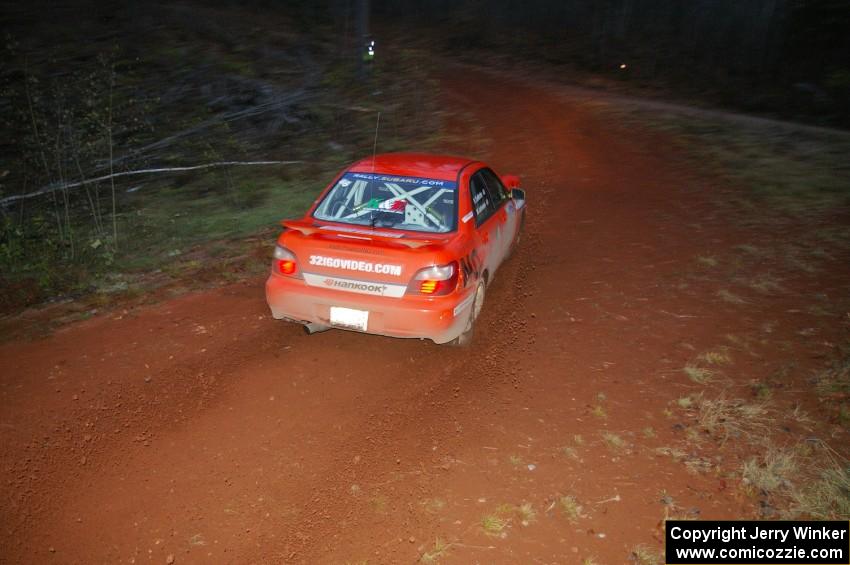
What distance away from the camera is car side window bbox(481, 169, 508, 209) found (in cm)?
658

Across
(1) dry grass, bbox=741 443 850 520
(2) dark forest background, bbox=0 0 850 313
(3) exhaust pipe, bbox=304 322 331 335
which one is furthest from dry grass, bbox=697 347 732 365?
(2) dark forest background, bbox=0 0 850 313

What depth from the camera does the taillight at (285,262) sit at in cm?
518

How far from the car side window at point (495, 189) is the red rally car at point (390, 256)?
19.0 inches

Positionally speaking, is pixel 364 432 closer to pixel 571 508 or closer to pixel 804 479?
pixel 571 508

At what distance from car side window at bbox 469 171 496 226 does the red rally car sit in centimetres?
3

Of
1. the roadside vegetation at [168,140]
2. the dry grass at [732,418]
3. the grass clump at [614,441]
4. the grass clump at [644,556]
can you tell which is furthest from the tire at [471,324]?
the roadside vegetation at [168,140]

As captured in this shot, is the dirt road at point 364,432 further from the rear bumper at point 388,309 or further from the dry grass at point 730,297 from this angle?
the rear bumper at point 388,309

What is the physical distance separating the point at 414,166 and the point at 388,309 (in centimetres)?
183

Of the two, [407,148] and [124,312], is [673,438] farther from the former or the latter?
[407,148]

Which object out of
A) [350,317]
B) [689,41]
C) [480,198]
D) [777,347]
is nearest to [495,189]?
[480,198]

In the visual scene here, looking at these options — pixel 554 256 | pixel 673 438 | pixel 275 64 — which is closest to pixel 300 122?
pixel 275 64

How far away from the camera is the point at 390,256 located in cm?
492

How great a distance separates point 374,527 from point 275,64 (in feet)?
76.2

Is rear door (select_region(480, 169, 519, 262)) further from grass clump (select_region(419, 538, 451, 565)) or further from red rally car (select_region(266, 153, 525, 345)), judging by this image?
grass clump (select_region(419, 538, 451, 565))
